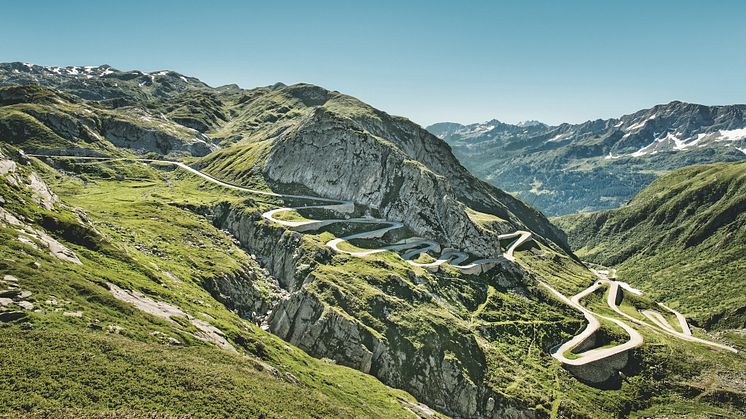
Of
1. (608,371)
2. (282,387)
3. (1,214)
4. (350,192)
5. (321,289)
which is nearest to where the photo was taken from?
(282,387)

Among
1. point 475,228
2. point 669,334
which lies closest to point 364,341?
point 475,228

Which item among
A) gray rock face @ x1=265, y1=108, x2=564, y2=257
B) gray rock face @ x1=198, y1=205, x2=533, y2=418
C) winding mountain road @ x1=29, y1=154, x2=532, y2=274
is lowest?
gray rock face @ x1=198, y1=205, x2=533, y2=418

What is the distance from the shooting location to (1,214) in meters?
53.8

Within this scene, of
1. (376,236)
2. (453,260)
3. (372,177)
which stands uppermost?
(372,177)

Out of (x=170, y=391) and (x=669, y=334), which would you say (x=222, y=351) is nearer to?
(x=170, y=391)

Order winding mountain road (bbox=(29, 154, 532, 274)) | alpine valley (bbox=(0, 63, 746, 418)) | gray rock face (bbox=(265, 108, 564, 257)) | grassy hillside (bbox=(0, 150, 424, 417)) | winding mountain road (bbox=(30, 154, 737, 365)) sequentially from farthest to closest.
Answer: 1. gray rock face (bbox=(265, 108, 564, 257))
2. winding mountain road (bbox=(29, 154, 532, 274))
3. winding mountain road (bbox=(30, 154, 737, 365))
4. alpine valley (bbox=(0, 63, 746, 418))
5. grassy hillside (bbox=(0, 150, 424, 417))

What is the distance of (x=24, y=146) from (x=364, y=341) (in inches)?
8540

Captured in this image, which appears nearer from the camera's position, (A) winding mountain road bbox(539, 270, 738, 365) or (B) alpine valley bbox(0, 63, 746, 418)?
(B) alpine valley bbox(0, 63, 746, 418)

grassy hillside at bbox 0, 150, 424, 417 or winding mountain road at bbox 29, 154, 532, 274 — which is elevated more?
winding mountain road at bbox 29, 154, 532, 274

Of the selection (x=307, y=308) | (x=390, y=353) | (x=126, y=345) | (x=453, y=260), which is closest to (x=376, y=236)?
(x=453, y=260)

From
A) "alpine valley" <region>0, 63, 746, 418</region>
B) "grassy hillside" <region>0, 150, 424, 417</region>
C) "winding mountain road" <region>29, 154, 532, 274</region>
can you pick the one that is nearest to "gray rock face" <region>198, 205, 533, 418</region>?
"alpine valley" <region>0, 63, 746, 418</region>

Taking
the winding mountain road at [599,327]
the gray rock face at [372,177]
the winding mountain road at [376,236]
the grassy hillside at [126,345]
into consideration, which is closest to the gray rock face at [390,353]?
the grassy hillside at [126,345]

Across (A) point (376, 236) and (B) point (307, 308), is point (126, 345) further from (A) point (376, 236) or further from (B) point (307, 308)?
(A) point (376, 236)

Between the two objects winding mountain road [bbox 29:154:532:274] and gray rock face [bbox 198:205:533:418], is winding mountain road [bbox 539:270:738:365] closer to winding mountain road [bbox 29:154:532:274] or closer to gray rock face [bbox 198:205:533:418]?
gray rock face [bbox 198:205:533:418]
